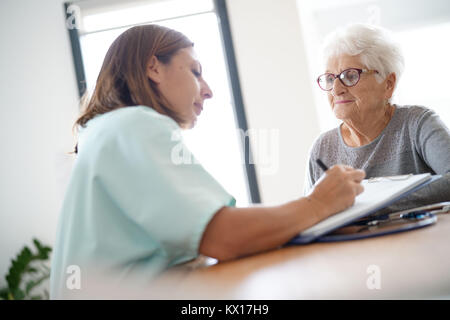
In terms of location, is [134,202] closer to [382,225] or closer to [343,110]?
[382,225]

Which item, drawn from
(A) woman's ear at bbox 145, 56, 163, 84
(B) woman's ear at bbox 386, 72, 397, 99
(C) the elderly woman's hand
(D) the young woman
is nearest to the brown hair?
(A) woman's ear at bbox 145, 56, 163, 84

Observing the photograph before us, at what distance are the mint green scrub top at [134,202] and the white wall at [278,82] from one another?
275 centimetres

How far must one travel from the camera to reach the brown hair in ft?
3.28

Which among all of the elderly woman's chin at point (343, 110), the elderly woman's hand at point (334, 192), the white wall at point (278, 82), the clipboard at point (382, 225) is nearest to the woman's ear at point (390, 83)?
the elderly woman's chin at point (343, 110)

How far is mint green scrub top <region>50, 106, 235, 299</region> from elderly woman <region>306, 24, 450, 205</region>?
3.18 feet

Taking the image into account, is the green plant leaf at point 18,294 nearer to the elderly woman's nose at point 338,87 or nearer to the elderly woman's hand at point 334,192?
the elderly woman's nose at point 338,87

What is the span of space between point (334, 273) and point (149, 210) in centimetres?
32

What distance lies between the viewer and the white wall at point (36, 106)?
3.63 meters

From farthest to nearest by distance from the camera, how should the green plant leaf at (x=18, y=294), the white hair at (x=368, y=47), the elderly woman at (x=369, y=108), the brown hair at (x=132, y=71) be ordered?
the green plant leaf at (x=18, y=294)
the white hair at (x=368, y=47)
the elderly woman at (x=369, y=108)
the brown hair at (x=132, y=71)

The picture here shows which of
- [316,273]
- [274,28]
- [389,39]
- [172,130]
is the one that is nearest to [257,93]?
[274,28]

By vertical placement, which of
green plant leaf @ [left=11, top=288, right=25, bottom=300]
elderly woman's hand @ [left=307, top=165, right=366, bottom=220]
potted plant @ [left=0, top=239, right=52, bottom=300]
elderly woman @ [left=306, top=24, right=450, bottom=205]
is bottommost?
green plant leaf @ [left=11, top=288, right=25, bottom=300]

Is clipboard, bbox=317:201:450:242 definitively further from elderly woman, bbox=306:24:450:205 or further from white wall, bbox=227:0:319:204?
white wall, bbox=227:0:319:204
